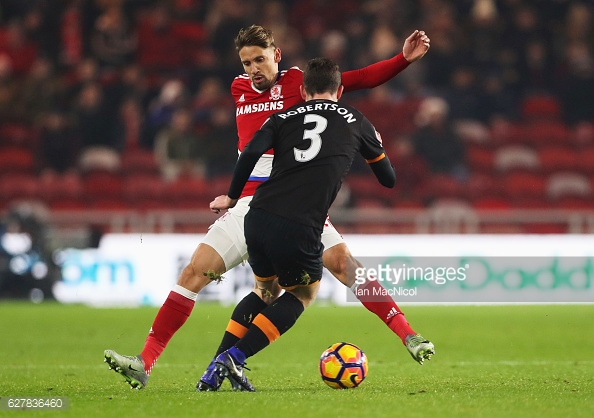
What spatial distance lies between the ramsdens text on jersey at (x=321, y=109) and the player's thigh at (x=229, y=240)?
73 cm

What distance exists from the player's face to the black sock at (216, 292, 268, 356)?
4.03 ft

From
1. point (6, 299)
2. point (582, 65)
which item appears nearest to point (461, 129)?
point (582, 65)

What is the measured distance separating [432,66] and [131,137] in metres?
4.86

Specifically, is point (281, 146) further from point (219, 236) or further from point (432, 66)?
point (432, 66)

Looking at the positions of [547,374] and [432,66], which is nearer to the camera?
[547,374]

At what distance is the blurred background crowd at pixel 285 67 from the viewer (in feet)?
49.0

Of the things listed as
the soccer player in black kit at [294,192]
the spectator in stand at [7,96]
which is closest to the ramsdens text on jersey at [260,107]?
the soccer player in black kit at [294,192]

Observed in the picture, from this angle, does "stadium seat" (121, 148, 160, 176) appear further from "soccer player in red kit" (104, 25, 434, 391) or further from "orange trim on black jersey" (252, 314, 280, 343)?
"orange trim on black jersey" (252, 314, 280, 343)

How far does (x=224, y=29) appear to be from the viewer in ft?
52.3

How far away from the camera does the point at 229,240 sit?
5.43 meters

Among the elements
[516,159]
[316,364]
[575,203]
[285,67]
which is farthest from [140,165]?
[316,364]

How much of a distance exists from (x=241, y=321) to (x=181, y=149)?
972 centimetres

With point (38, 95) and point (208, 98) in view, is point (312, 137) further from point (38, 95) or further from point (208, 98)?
point (38, 95)

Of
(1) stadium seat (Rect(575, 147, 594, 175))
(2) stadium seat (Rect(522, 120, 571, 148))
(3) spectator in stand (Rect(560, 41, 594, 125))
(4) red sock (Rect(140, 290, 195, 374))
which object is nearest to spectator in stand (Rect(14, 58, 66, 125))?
(2) stadium seat (Rect(522, 120, 571, 148))
